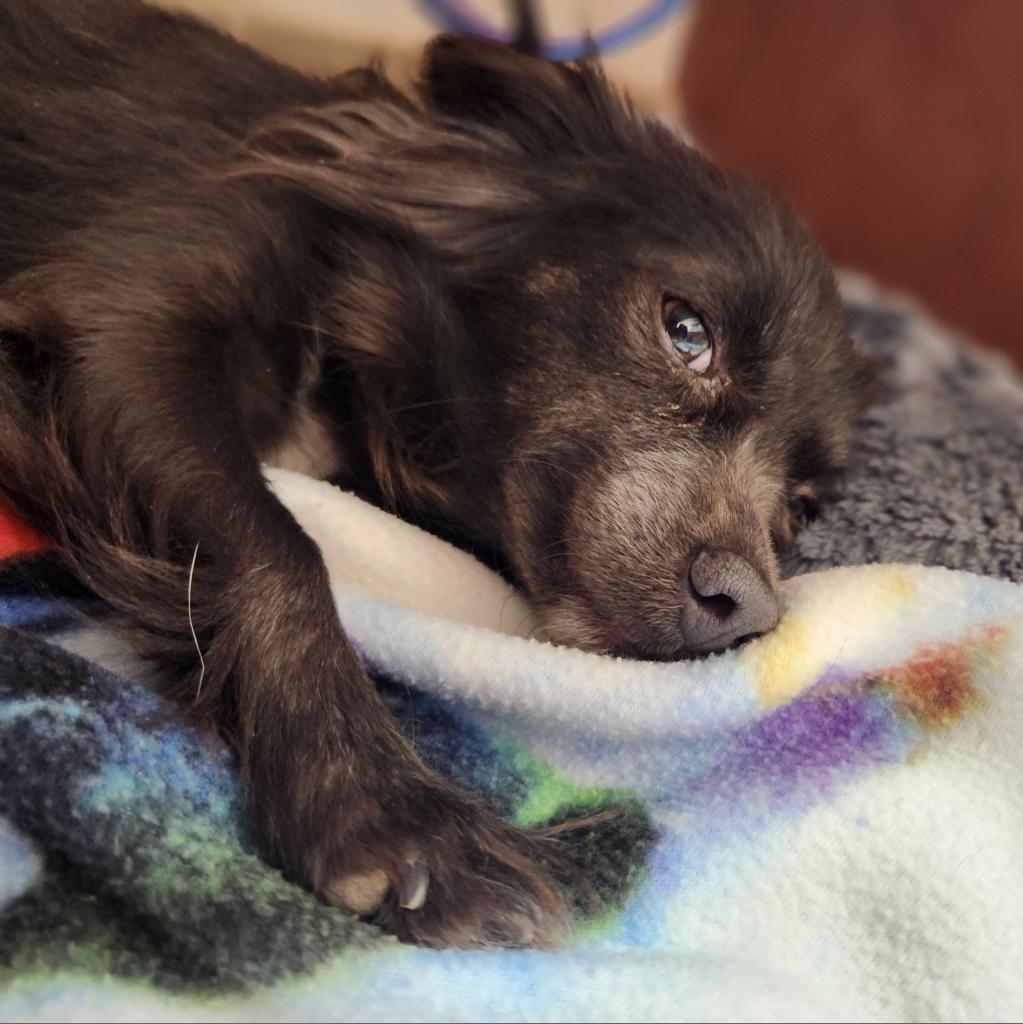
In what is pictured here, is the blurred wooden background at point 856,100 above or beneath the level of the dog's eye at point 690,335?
above

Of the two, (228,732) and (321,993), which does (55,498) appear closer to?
(228,732)

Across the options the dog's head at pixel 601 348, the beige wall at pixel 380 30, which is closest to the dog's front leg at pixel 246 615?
the dog's head at pixel 601 348

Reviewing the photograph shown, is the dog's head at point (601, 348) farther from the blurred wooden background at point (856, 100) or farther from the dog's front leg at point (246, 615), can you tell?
the blurred wooden background at point (856, 100)

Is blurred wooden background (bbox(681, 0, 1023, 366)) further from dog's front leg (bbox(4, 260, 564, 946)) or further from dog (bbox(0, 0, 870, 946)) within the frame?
dog's front leg (bbox(4, 260, 564, 946))

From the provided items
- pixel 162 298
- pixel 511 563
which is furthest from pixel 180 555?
pixel 511 563

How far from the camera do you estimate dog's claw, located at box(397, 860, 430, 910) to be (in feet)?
3.80

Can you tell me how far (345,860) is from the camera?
1177mm

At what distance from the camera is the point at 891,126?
389cm

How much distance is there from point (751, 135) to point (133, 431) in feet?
10.9

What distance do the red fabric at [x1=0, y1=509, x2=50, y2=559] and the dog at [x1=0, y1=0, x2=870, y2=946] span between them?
0.07ft

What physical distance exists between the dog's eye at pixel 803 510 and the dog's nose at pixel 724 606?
55 cm

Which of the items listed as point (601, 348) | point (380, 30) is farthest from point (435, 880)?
point (380, 30)

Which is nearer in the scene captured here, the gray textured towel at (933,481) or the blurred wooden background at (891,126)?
the gray textured towel at (933,481)

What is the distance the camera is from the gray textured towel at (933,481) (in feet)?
5.93
